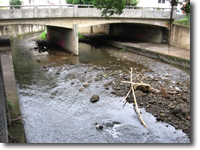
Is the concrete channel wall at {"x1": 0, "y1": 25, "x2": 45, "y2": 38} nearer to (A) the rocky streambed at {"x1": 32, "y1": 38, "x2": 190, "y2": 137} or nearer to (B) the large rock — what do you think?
(A) the rocky streambed at {"x1": 32, "y1": 38, "x2": 190, "y2": 137}

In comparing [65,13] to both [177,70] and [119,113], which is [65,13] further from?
[119,113]

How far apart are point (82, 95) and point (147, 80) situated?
197 inches

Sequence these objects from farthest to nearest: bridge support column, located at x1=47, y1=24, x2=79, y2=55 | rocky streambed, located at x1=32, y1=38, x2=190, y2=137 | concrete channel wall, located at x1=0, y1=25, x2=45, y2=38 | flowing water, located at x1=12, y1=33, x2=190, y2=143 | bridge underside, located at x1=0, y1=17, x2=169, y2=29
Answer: concrete channel wall, located at x1=0, y1=25, x2=45, y2=38 → bridge support column, located at x1=47, y1=24, x2=79, y2=55 → bridge underside, located at x1=0, y1=17, x2=169, y2=29 → rocky streambed, located at x1=32, y1=38, x2=190, y2=137 → flowing water, located at x1=12, y1=33, x2=190, y2=143

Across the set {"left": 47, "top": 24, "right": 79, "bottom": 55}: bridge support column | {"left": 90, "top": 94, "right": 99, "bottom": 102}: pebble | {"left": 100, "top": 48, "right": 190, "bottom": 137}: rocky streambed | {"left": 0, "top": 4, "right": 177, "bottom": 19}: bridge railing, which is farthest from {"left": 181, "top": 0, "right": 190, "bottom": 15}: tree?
{"left": 47, "top": 24, "right": 79, "bottom": 55}: bridge support column

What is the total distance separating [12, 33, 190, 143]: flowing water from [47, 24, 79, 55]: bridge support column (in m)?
5.94

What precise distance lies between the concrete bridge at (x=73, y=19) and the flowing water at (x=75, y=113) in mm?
5956

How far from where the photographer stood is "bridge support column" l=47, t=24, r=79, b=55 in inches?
872

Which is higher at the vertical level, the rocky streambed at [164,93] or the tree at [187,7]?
the tree at [187,7]

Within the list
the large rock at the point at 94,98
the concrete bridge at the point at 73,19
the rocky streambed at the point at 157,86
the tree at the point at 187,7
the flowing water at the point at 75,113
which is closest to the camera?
the tree at the point at 187,7

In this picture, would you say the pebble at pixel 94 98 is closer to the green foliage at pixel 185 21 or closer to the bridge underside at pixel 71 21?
the bridge underside at pixel 71 21

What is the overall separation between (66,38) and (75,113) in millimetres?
16619

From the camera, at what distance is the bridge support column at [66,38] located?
22.2 meters

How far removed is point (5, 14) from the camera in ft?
61.7

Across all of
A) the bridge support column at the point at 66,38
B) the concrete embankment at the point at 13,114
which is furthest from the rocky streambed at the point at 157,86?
the bridge support column at the point at 66,38
